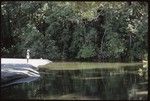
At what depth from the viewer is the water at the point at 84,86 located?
29.3 feet

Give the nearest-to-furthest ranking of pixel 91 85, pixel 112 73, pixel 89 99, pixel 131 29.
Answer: pixel 89 99 → pixel 91 85 → pixel 112 73 → pixel 131 29

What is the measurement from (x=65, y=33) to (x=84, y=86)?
13.3 meters

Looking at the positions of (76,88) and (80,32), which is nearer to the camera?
(76,88)

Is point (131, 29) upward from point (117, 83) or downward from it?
upward

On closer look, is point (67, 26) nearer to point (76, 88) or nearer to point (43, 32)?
point (43, 32)

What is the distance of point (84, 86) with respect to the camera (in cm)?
1066

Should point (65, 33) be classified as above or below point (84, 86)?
above

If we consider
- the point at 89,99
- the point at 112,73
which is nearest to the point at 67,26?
the point at 112,73

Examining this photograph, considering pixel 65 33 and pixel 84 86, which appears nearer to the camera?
pixel 84 86

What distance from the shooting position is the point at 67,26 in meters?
23.6

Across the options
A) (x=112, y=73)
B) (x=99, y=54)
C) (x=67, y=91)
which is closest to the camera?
(x=67, y=91)

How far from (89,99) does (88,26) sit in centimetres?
1532

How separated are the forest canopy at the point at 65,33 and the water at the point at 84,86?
28.3ft

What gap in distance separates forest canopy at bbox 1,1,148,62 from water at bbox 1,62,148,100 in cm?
863
